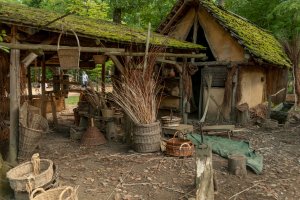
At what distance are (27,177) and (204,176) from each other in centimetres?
248

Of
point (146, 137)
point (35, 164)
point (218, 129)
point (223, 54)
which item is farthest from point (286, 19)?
point (35, 164)

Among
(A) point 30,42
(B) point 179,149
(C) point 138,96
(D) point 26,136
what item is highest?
(A) point 30,42

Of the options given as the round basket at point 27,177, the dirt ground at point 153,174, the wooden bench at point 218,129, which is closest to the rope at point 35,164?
the round basket at point 27,177

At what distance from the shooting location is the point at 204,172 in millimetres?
4594

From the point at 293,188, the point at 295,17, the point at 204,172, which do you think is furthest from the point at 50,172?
the point at 295,17

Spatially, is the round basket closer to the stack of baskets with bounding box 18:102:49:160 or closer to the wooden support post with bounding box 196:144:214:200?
the stack of baskets with bounding box 18:102:49:160

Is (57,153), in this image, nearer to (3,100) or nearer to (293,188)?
(3,100)

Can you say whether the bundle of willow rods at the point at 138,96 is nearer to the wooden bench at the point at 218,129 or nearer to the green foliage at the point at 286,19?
the wooden bench at the point at 218,129

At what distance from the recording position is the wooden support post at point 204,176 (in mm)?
4445

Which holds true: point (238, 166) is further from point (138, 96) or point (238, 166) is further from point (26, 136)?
point (26, 136)

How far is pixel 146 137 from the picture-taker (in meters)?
6.95

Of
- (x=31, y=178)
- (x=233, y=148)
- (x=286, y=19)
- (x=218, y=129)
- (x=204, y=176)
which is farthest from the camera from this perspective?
(x=286, y=19)

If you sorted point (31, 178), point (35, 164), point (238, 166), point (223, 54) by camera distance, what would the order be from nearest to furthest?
1. point (31, 178)
2. point (35, 164)
3. point (238, 166)
4. point (223, 54)

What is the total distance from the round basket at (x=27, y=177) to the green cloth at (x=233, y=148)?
3.71 metres
